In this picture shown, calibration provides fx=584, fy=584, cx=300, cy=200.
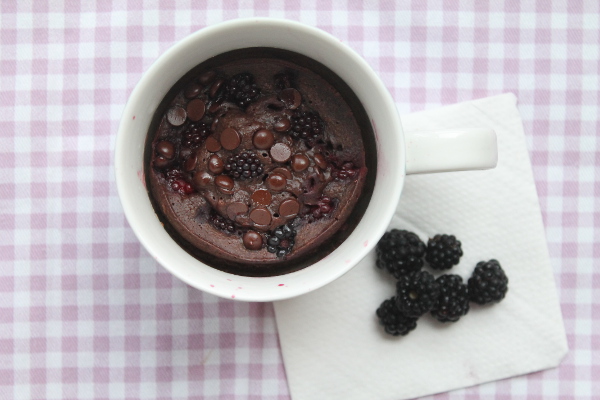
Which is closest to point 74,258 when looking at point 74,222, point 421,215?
point 74,222

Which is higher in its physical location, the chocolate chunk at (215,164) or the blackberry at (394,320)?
the chocolate chunk at (215,164)

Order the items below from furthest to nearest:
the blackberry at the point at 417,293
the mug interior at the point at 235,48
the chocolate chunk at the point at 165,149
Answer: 1. the blackberry at the point at 417,293
2. the chocolate chunk at the point at 165,149
3. the mug interior at the point at 235,48

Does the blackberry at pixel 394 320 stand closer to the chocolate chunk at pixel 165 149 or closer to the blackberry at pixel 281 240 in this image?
the blackberry at pixel 281 240

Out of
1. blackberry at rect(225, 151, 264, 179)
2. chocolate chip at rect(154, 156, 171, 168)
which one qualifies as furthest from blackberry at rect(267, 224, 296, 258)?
chocolate chip at rect(154, 156, 171, 168)

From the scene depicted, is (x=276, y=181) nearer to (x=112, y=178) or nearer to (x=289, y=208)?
(x=289, y=208)

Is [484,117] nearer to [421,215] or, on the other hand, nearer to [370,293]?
[421,215]

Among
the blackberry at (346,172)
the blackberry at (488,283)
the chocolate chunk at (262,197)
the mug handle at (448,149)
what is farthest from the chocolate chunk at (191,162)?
the blackberry at (488,283)

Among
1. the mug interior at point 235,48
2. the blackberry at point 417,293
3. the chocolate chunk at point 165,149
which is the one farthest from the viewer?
the blackberry at point 417,293

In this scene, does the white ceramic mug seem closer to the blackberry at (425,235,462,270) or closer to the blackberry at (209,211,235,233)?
the blackberry at (209,211,235,233)
